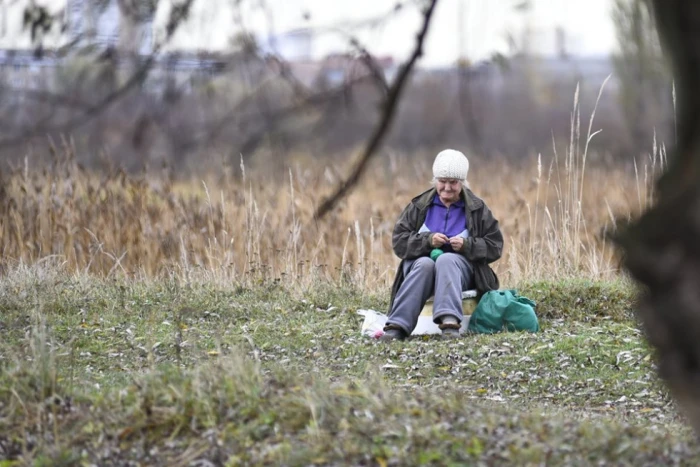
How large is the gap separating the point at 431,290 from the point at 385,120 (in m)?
3.54

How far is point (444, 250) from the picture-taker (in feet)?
23.1

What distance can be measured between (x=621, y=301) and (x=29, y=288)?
167 inches

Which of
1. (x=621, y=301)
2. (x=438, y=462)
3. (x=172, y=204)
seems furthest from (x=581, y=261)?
(x=438, y=462)

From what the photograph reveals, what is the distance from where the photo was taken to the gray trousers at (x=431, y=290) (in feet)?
22.2

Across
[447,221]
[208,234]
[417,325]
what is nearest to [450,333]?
[417,325]

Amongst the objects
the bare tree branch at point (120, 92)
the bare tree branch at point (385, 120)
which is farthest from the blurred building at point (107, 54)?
the bare tree branch at point (385, 120)

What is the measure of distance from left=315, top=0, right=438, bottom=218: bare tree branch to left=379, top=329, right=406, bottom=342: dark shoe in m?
3.23

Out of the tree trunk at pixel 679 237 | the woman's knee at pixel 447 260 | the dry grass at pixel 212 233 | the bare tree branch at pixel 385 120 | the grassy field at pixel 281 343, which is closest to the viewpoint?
the tree trunk at pixel 679 237

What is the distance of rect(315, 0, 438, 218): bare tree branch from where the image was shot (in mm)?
3418

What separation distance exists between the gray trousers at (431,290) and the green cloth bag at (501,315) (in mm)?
189

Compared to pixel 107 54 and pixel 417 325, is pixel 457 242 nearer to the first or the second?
pixel 417 325

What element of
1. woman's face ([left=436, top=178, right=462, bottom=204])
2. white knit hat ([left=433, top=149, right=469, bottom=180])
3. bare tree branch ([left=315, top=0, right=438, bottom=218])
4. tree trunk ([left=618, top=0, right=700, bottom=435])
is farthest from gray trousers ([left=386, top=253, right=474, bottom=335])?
tree trunk ([left=618, top=0, right=700, bottom=435])

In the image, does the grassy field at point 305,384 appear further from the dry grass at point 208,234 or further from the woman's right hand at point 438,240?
the woman's right hand at point 438,240

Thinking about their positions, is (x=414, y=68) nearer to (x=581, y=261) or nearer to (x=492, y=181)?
(x=581, y=261)
